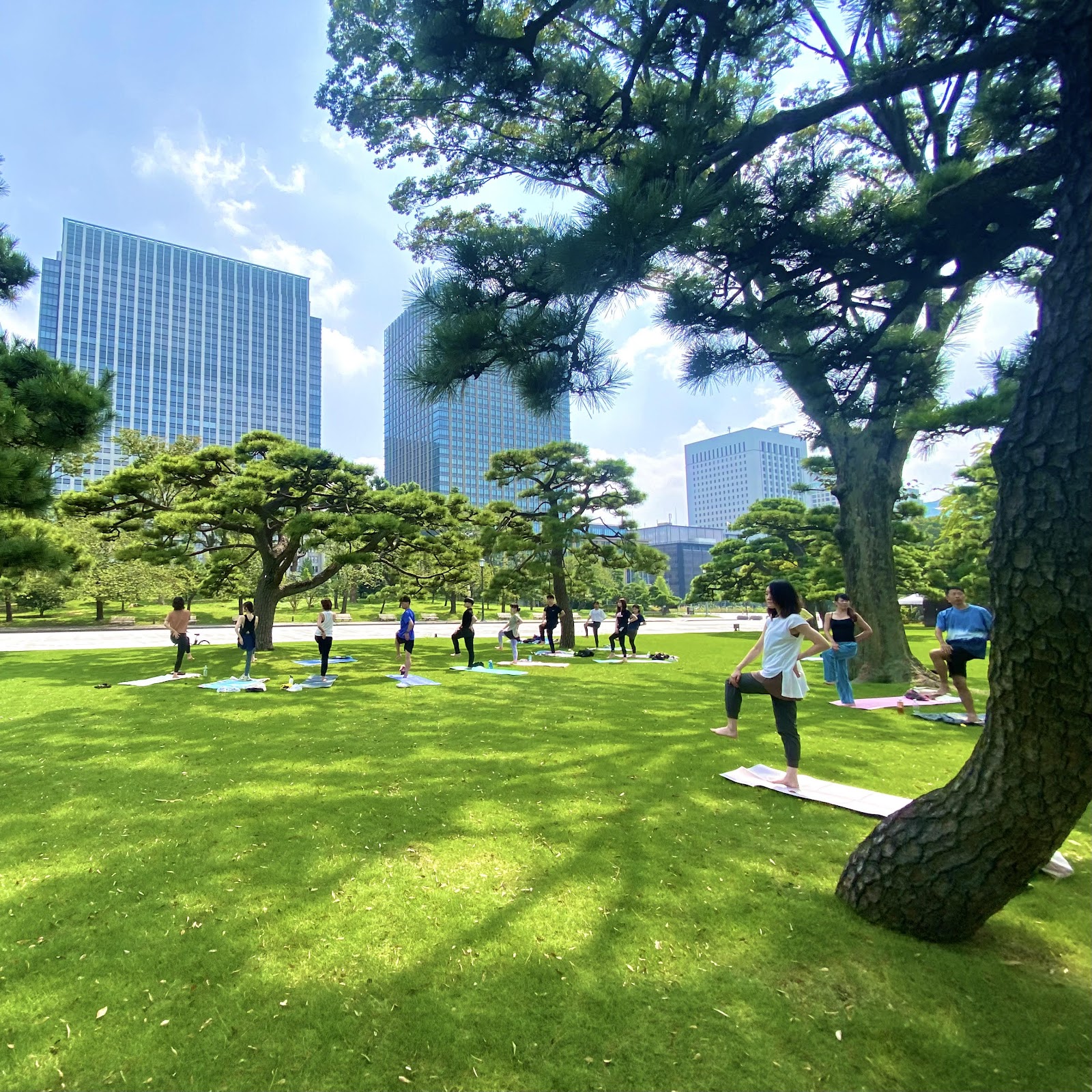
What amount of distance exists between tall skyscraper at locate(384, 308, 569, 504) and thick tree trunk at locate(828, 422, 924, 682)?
4896 millimetres

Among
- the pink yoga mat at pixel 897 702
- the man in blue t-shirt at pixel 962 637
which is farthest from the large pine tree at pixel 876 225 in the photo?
the pink yoga mat at pixel 897 702

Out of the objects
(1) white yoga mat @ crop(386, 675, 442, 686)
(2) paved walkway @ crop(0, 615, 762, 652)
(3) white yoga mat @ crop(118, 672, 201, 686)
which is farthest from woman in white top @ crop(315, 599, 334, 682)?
(2) paved walkway @ crop(0, 615, 762, 652)

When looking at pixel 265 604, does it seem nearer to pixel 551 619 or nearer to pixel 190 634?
pixel 551 619

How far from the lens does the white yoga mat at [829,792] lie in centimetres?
370

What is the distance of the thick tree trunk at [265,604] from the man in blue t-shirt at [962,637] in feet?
45.7

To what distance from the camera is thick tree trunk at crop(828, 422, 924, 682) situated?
363 inches

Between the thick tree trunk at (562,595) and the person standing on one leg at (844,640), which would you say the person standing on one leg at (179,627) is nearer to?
the thick tree trunk at (562,595)

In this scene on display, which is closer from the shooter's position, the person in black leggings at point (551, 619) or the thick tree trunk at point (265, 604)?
the thick tree trunk at point (265, 604)

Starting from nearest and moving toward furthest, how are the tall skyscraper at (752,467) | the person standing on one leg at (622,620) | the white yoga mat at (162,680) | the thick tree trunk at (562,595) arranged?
the white yoga mat at (162,680) → the person standing on one leg at (622,620) → the thick tree trunk at (562,595) → the tall skyscraper at (752,467)

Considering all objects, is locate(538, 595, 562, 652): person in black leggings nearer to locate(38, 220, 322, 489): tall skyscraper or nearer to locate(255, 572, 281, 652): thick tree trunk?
locate(255, 572, 281, 652): thick tree trunk

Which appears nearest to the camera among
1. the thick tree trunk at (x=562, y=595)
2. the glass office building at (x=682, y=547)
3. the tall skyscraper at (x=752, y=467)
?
the thick tree trunk at (x=562, y=595)

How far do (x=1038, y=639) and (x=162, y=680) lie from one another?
36.7ft

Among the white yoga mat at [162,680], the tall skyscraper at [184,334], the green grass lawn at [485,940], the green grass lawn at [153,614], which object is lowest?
the green grass lawn at [485,940]

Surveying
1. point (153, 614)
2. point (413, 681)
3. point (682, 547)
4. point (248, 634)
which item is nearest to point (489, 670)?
point (413, 681)
